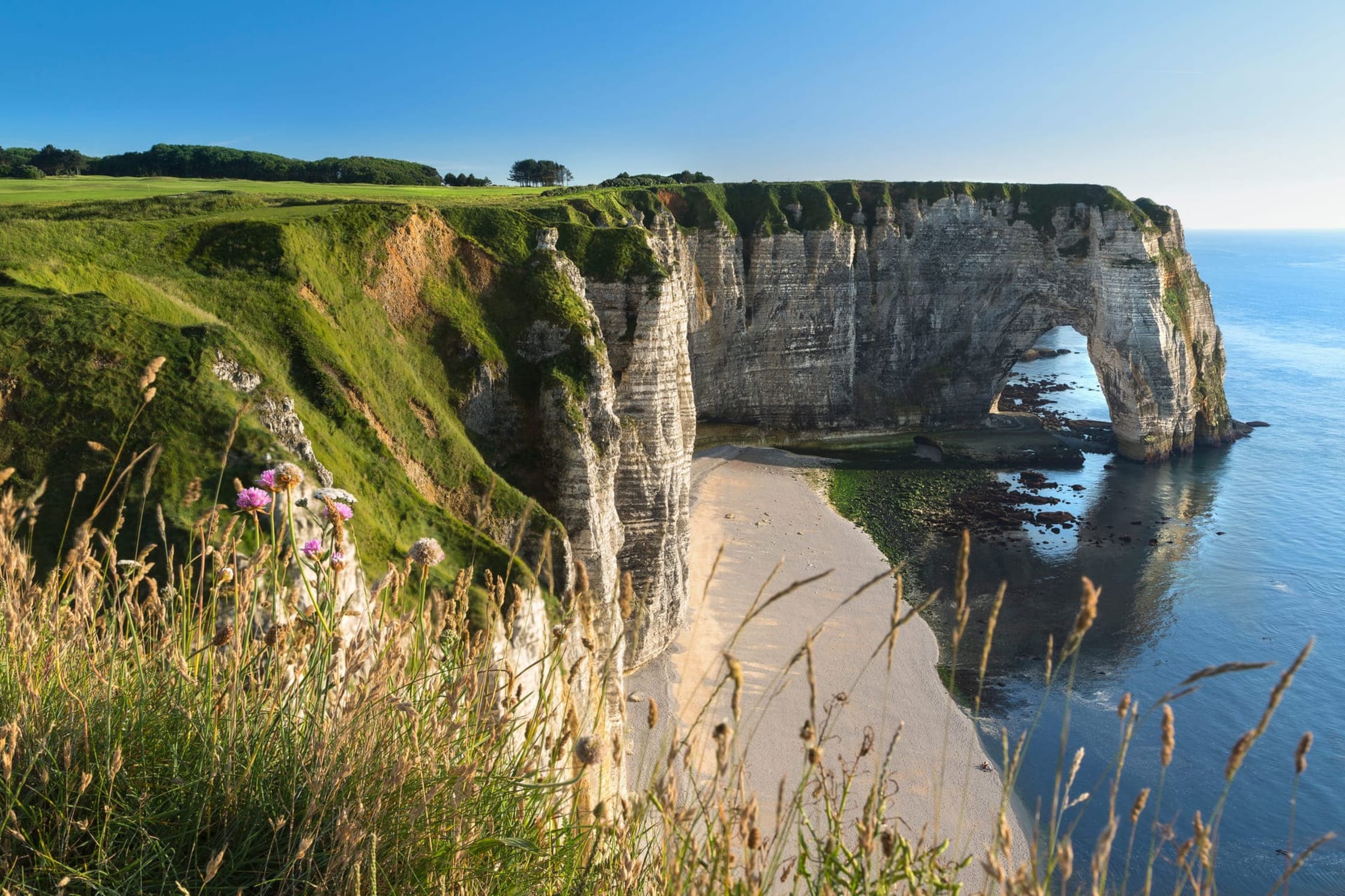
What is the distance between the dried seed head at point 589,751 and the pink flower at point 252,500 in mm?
1980

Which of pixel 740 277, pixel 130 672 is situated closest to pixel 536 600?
pixel 130 672

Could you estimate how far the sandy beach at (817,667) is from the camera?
22531 millimetres

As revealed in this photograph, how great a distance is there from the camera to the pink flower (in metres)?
4.11

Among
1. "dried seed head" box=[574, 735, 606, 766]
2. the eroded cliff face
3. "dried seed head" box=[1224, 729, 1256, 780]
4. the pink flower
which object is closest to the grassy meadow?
the eroded cliff face

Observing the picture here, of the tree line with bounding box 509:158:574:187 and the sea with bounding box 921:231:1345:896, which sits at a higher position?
the tree line with bounding box 509:158:574:187

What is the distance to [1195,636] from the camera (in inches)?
1300

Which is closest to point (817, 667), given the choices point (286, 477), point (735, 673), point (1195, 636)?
point (1195, 636)

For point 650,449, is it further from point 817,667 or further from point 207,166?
point 207,166

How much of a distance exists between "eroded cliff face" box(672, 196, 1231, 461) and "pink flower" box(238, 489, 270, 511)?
51403 millimetres

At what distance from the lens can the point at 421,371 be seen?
25312mm

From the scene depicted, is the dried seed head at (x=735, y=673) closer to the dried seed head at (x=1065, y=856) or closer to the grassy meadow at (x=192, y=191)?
the dried seed head at (x=1065, y=856)

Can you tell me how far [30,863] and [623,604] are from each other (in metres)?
2.77

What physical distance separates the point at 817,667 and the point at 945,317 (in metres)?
40.1

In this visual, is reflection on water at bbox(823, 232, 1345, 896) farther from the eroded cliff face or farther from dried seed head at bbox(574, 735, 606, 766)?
dried seed head at bbox(574, 735, 606, 766)
